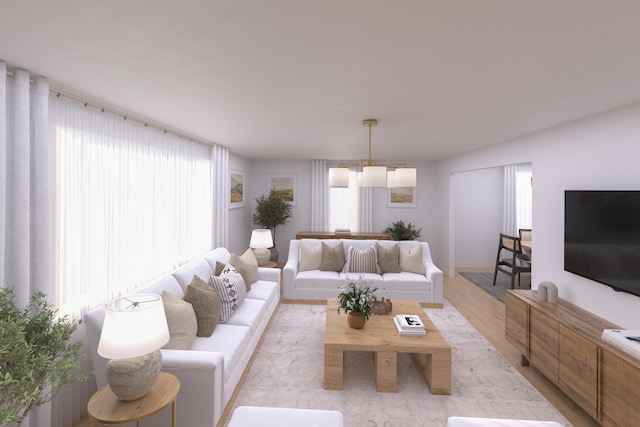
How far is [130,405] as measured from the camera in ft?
6.16

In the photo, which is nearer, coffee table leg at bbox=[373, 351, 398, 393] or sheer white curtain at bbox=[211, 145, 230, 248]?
coffee table leg at bbox=[373, 351, 398, 393]

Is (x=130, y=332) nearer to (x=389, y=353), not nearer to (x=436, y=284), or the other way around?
(x=389, y=353)

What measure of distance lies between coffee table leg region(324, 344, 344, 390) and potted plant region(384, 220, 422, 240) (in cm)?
474

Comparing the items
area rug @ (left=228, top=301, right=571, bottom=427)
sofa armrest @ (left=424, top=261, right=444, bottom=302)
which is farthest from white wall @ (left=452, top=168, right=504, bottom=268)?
area rug @ (left=228, top=301, right=571, bottom=427)

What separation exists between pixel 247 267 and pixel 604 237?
3.78 meters

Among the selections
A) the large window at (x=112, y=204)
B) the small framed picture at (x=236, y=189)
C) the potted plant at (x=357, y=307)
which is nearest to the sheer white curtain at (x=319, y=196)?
the small framed picture at (x=236, y=189)

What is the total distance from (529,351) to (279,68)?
11.0 ft

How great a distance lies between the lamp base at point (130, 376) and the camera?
1.87 meters

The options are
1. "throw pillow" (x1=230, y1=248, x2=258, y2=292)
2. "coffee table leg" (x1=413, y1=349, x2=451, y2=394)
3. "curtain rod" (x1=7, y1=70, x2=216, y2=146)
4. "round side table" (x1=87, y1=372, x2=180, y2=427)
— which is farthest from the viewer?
"throw pillow" (x1=230, y1=248, x2=258, y2=292)

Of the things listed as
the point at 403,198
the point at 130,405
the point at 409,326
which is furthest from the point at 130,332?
the point at 403,198

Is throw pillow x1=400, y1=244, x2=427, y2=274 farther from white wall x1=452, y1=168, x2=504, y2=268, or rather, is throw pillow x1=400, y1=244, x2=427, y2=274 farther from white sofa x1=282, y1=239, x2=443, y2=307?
white wall x1=452, y1=168, x2=504, y2=268

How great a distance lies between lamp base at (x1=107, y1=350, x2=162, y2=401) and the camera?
1865mm

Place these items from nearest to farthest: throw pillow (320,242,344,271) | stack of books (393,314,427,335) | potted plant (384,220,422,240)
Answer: stack of books (393,314,427,335)
throw pillow (320,242,344,271)
potted plant (384,220,422,240)

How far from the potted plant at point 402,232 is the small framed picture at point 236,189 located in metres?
3.37
